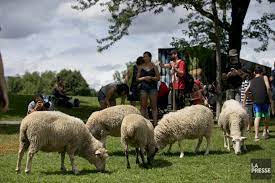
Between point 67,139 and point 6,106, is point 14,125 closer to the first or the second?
point 67,139

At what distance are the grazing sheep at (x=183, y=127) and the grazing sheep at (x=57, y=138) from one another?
2.01 meters

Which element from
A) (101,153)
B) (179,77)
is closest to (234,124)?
(179,77)

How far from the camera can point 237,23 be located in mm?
22328

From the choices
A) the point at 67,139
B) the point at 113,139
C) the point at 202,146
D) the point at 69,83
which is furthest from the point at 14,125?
the point at 69,83

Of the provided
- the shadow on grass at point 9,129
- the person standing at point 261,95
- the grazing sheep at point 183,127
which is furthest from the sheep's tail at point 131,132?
the shadow on grass at point 9,129

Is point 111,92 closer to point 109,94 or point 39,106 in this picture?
point 109,94

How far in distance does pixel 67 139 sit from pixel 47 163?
1504 mm

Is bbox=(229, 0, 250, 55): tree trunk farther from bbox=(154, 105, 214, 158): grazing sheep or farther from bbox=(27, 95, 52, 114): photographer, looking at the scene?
bbox=(154, 105, 214, 158): grazing sheep

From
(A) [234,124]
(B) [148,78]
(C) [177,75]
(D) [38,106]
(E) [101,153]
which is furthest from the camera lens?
(C) [177,75]

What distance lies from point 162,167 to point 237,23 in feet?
45.8

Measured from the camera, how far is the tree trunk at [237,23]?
2203cm

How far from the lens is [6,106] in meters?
5.99

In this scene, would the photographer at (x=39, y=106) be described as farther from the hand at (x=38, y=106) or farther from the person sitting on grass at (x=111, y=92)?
the person sitting on grass at (x=111, y=92)

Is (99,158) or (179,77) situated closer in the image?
(99,158)
